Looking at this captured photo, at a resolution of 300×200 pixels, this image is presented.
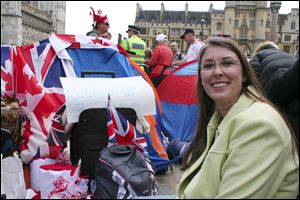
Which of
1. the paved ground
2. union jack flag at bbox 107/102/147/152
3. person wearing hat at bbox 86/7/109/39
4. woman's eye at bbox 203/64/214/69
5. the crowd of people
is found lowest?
the paved ground

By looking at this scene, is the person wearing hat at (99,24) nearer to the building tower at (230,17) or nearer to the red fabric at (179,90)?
the red fabric at (179,90)

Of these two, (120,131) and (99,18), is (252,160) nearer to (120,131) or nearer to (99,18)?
(120,131)

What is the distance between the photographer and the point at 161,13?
98.5 m

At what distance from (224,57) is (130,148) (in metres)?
1.18

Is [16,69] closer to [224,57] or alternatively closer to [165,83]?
[224,57]

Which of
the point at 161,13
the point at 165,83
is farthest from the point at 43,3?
the point at 165,83

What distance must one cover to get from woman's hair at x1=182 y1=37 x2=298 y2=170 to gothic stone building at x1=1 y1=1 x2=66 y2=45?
43.6 meters

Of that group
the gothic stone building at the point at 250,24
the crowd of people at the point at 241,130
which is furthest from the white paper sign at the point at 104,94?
the gothic stone building at the point at 250,24

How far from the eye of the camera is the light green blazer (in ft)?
4.81

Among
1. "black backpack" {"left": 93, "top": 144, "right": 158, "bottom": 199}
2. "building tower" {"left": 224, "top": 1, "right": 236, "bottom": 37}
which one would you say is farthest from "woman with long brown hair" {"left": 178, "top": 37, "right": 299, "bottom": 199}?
"building tower" {"left": 224, "top": 1, "right": 236, "bottom": 37}

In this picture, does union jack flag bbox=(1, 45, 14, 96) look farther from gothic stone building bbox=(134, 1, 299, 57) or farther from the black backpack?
gothic stone building bbox=(134, 1, 299, 57)

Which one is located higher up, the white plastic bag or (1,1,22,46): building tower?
(1,1,22,46): building tower

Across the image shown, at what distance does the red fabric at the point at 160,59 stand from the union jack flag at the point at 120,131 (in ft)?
13.6

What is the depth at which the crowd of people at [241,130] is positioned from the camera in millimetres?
1481
